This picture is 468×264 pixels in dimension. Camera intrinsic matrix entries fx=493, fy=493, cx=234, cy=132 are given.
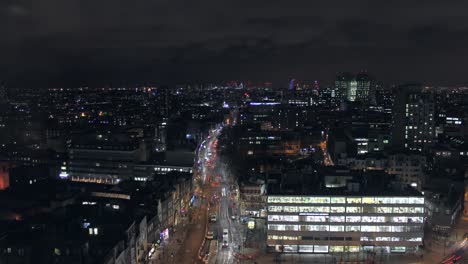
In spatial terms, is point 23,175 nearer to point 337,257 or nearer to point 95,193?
point 95,193

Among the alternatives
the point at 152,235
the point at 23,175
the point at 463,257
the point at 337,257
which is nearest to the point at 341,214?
the point at 337,257

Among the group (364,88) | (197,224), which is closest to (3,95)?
(197,224)

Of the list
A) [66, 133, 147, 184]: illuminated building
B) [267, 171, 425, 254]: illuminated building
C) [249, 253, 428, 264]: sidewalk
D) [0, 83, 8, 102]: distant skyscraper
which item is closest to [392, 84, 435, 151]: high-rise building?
[267, 171, 425, 254]: illuminated building

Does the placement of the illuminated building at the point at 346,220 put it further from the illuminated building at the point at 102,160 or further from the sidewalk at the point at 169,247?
the illuminated building at the point at 102,160

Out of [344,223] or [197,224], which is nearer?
A: [344,223]

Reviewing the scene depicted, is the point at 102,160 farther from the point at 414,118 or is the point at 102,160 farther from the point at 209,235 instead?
the point at 414,118

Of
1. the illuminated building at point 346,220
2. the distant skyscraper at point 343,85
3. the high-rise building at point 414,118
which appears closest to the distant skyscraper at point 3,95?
the high-rise building at point 414,118
